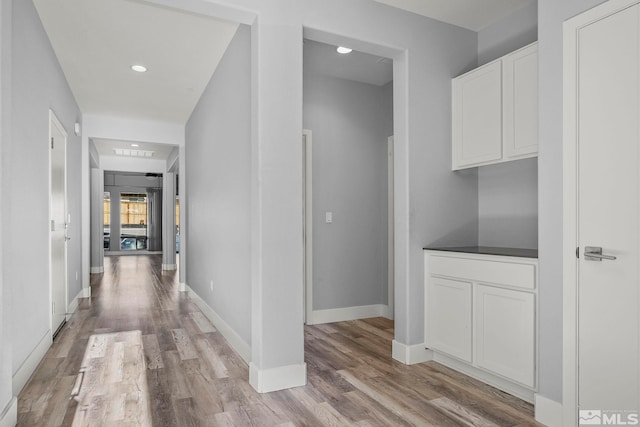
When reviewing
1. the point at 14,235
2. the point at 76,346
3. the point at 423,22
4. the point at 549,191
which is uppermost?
the point at 423,22

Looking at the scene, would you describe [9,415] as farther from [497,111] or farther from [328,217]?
[497,111]

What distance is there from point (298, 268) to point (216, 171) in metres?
2.01

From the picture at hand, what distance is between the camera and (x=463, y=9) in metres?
3.09

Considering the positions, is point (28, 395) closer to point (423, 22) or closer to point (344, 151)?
point (344, 151)

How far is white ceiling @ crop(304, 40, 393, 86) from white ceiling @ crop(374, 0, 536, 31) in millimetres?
775

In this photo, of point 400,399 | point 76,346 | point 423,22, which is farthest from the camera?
point 76,346

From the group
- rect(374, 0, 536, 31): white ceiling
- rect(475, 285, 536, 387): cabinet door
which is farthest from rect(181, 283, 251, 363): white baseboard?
rect(374, 0, 536, 31): white ceiling

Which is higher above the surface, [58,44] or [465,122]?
[58,44]

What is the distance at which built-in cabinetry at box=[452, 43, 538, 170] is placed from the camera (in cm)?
265

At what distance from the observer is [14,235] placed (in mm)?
2482

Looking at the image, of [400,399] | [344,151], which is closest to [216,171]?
[344,151]

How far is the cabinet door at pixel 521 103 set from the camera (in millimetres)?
2619

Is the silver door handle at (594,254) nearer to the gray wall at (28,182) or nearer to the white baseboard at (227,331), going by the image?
the white baseboard at (227,331)

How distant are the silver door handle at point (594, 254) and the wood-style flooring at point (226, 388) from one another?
0.94m
